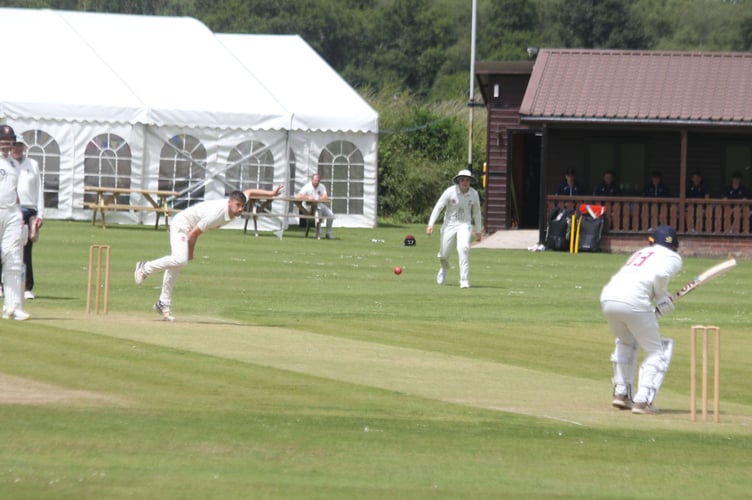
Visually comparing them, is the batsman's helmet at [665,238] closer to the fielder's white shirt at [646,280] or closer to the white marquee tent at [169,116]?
the fielder's white shirt at [646,280]

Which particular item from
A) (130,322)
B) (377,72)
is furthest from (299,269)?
(377,72)

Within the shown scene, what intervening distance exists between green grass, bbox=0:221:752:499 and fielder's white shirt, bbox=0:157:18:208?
1270 millimetres

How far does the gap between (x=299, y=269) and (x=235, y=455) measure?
55.3ft

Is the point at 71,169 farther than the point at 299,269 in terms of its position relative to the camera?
Yes

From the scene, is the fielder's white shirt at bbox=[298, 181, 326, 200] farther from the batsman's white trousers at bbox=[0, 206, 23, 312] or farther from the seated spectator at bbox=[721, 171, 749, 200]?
the batsman's white trousers at bbox=[0, 206, 23, 312]

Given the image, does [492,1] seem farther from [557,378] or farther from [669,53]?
[557,378]

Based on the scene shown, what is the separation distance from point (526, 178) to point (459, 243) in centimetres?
1954

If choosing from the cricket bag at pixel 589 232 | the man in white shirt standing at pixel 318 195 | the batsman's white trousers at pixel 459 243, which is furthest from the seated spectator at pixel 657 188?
the batsman's white trousers at pixel 459 243

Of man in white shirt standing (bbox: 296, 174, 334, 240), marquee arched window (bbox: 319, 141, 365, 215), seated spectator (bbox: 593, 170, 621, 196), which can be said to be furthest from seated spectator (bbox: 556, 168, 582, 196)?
marquee arched window (bbox: 319, 141, 365, 215)

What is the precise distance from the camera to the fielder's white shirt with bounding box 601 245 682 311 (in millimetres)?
11156

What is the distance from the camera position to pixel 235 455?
899 centimetres

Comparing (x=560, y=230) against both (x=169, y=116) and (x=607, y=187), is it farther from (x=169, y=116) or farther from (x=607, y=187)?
(x=169, y=116)

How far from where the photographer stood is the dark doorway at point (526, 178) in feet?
136

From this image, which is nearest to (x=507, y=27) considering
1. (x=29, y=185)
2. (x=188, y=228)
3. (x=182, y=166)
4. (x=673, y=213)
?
(x=182, y=166)
